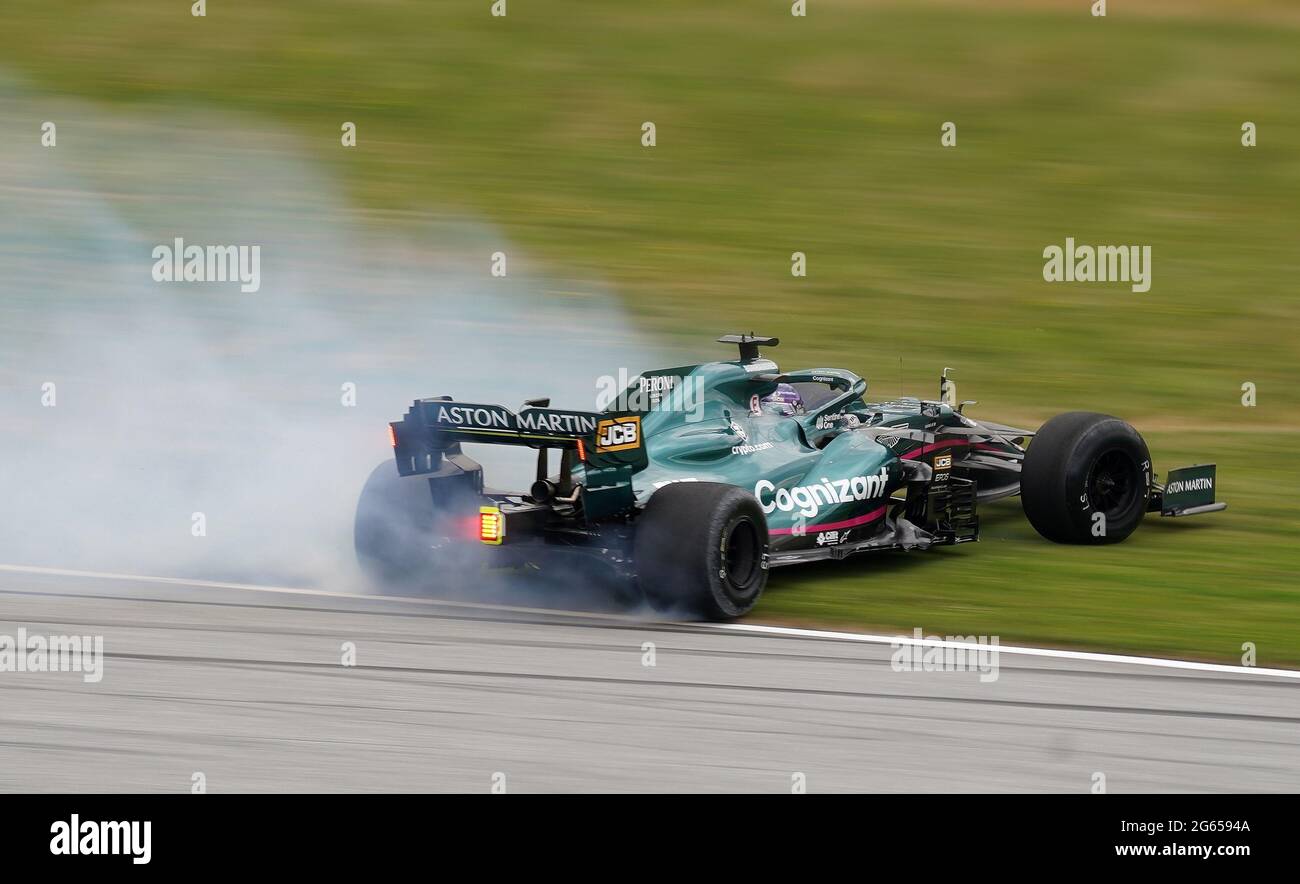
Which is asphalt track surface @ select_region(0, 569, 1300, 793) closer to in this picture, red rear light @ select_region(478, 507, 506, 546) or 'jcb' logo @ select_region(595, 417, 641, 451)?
red rear light @ select_region(478, 507, 506, 546)

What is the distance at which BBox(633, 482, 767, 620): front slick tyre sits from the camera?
31.1ft

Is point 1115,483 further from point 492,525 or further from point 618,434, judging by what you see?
point 492,525

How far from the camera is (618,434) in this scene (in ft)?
31.9

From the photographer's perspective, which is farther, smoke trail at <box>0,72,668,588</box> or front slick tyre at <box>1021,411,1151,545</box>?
front slick tyre at <box>1021,411,1151,545</box>

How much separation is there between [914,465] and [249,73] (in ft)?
56.2

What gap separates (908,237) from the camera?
22.4 meters

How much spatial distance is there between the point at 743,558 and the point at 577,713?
2134 mm

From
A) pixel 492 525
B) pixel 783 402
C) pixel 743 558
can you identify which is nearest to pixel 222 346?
pixel 783 402

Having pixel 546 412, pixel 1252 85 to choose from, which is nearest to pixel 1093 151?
pixel 1252 85

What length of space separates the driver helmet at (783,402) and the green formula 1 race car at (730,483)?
0.06 feet

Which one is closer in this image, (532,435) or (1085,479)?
(532,435)

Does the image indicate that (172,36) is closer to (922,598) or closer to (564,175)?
(564,175)

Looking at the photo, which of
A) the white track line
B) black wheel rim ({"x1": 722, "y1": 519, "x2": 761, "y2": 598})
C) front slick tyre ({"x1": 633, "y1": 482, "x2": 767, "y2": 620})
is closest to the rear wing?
front slick tyre ({"x1": 633, "y1": 482, "x2": 767, "y2": 620})

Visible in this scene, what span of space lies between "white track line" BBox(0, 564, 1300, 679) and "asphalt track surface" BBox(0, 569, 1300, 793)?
0.08 meters
